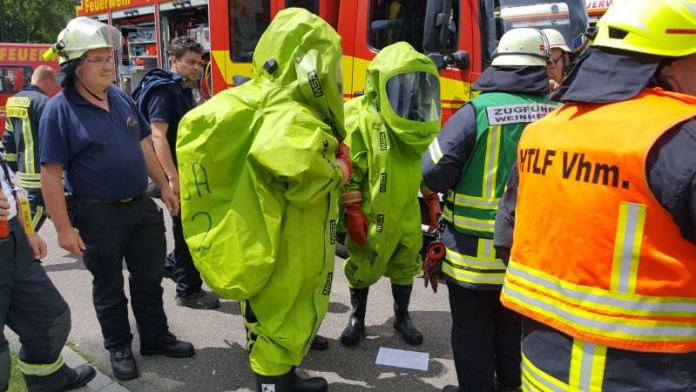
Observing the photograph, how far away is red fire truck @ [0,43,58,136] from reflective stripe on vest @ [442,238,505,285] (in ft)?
39.8

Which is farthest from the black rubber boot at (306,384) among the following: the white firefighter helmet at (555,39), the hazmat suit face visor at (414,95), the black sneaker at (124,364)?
the white firefighter helmet at (555,39)

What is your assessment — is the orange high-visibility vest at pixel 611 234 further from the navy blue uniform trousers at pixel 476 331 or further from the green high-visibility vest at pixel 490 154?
the navy blue uniform trousers at pixel 476 331

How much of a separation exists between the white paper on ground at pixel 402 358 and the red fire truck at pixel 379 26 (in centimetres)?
202

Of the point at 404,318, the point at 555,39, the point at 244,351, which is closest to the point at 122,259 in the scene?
the point at 244,351

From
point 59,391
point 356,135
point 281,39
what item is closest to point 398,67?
point 356,135

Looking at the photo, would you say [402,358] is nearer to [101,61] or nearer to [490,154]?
[490,154]

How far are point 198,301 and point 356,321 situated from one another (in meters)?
1.32

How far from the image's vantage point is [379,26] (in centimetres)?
499

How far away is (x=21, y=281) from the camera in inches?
103

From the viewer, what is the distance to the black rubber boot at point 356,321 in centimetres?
355

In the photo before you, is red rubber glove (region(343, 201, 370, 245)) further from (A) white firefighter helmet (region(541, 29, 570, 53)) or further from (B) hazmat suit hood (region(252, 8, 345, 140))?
(A) white firefighter helmet (region(541, 29, 570, 53))

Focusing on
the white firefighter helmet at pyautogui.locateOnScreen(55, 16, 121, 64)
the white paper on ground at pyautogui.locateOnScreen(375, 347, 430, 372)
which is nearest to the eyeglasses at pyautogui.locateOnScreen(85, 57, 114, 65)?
the white firefighter helmet at pyautogui.locateOnScreen(55, 16, 121, 64)

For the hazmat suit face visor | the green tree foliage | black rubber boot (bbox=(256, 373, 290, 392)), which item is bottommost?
black rubber boot (bbox=(256, 373, 290, 392))

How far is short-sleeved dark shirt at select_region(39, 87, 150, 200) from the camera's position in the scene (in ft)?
9.24
